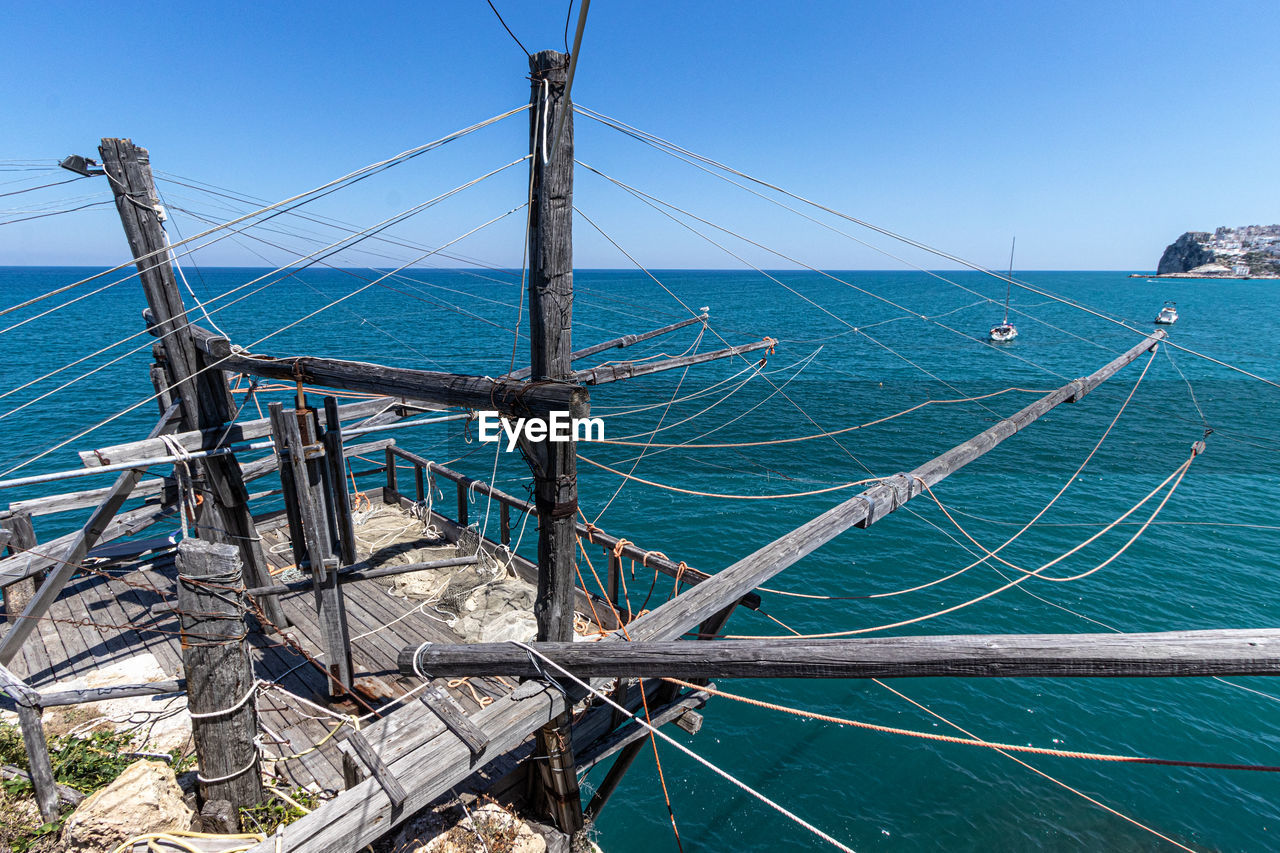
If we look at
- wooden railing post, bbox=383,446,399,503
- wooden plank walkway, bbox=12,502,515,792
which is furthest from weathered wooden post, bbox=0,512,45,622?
wooden railing post, bbox=383,446,399,503

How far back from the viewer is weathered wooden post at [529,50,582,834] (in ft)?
13.7

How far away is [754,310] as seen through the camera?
94.1 m

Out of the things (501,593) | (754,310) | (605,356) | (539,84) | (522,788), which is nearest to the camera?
(539,84)

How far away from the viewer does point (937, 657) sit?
3096mm

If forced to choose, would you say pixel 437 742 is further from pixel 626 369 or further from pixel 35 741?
pixel 626 369

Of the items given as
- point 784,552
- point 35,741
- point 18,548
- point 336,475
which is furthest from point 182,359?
point 784,552

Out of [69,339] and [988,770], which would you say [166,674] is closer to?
[988,770]

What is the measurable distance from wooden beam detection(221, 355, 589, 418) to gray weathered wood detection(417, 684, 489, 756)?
7.19 ft

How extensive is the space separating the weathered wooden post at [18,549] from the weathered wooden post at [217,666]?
5227 millimetres

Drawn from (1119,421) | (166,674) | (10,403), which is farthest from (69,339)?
(1119,421)

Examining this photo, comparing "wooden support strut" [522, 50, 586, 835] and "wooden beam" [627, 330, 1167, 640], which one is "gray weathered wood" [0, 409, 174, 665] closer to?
"wooden support strut" [522, 50, 586, 835]

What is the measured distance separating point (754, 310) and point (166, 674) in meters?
92.3

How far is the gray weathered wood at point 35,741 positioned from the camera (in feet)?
15.8

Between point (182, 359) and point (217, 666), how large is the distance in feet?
15.7
